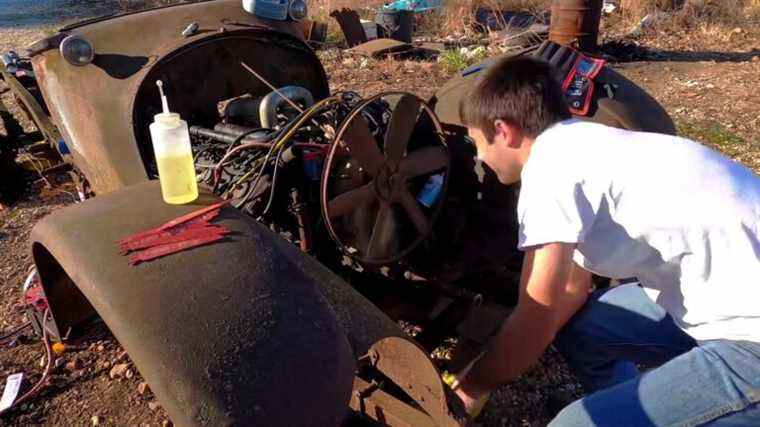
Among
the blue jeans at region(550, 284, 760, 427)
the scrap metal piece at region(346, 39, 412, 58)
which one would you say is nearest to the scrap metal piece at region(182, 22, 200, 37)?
the blue jeans at region(550, 284, 760, 427)

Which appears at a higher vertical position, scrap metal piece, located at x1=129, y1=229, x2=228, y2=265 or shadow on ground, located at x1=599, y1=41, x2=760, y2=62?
scrap metal piece, located at x1=129, y1=229, x2=228, y2=265

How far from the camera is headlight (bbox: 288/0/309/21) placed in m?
3.38

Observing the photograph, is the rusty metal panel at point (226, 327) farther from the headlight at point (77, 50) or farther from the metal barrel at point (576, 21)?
the metal barrel at point (576, 21)

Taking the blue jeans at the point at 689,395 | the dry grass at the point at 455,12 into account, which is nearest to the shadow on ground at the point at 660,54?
the dry grass at the point at 455,12

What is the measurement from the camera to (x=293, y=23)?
11.4ft

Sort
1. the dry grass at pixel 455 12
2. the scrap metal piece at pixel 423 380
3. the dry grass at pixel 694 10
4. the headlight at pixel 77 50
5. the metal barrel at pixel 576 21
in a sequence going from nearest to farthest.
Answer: the scrap metal piece at pixel 423 380 → the headlight at pixel 77 50 → the metal barrel at pixel 576 21 → the dry grass at pixel 694 10 → the dry grass at pixel 455 12

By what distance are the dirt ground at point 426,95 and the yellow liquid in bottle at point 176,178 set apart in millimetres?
1210

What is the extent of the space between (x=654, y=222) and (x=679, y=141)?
0.97ft

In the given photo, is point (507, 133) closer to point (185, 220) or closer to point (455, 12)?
point (185, 220)

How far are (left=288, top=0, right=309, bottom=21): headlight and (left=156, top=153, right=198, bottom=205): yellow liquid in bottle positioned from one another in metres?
1.69

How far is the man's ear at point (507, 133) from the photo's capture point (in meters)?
1.97

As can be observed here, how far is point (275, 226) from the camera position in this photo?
2508 mm

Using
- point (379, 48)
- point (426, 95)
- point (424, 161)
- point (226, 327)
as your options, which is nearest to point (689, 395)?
point (226, 327)

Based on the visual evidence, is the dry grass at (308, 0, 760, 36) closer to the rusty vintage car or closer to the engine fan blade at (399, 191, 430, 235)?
the rusty vintage car
